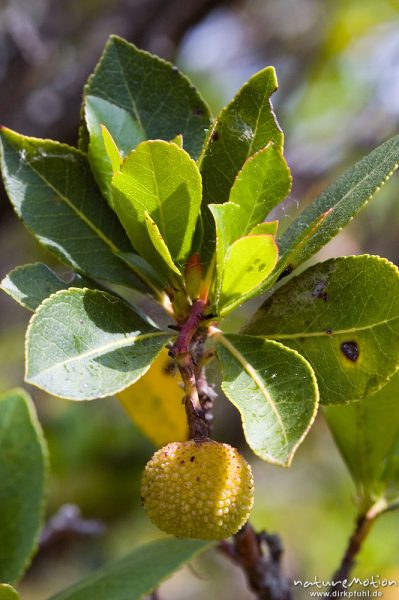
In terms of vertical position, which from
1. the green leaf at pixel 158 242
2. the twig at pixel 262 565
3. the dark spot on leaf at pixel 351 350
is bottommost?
the twig at pixel 262 565

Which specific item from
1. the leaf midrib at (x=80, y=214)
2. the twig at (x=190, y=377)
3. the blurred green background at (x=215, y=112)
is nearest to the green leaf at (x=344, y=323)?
the twig at (x=190, y=377)

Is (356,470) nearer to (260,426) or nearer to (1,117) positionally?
(260,426)

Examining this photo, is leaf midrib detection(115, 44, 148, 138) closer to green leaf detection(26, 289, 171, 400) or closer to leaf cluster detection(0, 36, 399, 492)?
leaf cluster detection(0, 36, 399, 492)

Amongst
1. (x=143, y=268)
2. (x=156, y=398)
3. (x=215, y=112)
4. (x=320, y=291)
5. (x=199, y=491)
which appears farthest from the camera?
(x=215, y=112)

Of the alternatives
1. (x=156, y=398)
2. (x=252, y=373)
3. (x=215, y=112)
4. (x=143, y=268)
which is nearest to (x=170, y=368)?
(x=156, y=398)

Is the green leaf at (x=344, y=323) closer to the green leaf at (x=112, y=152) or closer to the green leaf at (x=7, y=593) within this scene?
the green leaf at (x=112, y=152)

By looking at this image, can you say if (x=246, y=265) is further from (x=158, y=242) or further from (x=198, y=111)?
(x=198, y=111)

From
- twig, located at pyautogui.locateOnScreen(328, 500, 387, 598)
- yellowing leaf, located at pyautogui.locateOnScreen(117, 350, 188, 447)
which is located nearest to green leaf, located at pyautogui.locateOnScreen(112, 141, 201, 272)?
yellowing leaf, located at pyautogui.locateOnScreen(117, 350, 188, 447)

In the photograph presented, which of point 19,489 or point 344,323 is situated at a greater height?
point 344,323
